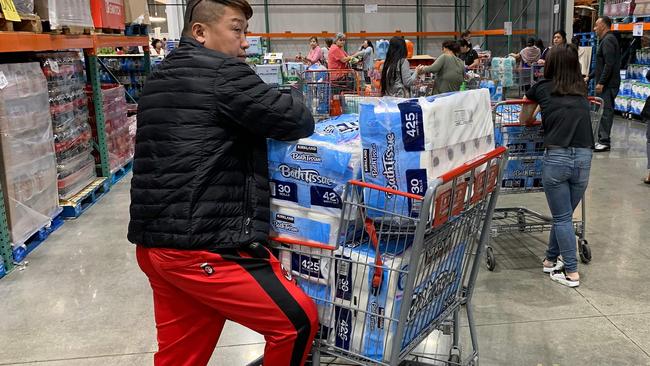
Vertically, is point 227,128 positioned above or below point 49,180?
above

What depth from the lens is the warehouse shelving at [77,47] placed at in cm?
437

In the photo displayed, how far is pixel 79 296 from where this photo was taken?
13.0 ft

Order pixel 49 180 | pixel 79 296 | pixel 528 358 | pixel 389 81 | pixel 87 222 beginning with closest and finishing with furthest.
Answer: pixel 528 358, pixel 79 296, pixel 49 180, pixel 87 222, pixel 389 81

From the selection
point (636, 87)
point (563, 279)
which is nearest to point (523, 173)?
point (563, 279)

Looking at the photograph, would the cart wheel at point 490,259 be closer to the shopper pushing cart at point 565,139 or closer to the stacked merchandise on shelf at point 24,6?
the shopper pushing cart at point 565,139

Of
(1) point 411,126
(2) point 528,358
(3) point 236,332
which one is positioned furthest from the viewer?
(3) point 236,332

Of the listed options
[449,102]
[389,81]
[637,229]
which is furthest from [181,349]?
[389,81]

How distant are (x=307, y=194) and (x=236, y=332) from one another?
178 centimetres

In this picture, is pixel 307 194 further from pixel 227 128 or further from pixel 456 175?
pixel 456 175

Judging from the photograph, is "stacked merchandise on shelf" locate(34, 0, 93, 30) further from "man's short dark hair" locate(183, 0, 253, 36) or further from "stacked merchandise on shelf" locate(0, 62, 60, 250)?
"man's short dark hair" locate(183, 0, 253, 36)

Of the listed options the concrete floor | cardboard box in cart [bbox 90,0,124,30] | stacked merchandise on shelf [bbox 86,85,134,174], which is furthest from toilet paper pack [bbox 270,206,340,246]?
stacked merchandise on shelf [bbox 86,85,134,174]

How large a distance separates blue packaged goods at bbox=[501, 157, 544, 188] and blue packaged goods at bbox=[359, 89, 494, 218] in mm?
2583

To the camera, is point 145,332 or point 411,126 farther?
point 145,332
